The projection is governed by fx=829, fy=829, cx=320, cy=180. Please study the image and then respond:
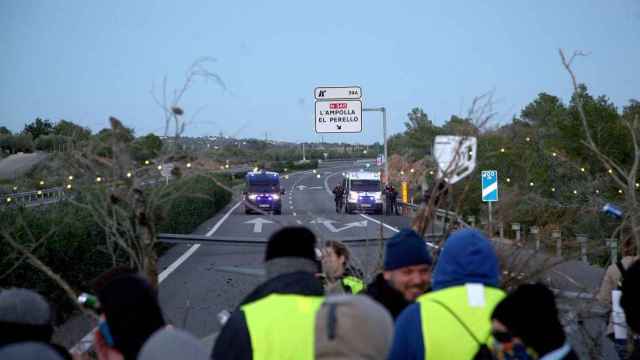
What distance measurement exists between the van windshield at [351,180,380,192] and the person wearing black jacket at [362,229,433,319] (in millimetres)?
41653

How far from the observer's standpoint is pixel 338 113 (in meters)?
17.2

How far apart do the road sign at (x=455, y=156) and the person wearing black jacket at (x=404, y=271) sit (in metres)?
1.47

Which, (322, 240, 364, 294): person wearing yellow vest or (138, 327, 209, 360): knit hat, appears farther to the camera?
(322, 240, 364, 294): person wearing yellow vest

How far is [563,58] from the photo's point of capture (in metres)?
6.08

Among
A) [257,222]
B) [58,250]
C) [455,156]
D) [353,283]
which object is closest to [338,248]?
[353,283]

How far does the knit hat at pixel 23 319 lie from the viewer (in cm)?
358

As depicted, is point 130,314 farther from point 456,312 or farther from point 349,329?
point 456,312

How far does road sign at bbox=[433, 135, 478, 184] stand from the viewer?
5855 mm

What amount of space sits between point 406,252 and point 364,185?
138ft

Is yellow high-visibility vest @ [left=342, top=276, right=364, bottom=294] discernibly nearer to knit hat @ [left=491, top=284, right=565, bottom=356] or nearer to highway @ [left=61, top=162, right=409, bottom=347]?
highway @ [left=61, top=162, right=409, bottom=347]

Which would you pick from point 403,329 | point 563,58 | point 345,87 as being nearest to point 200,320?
point 345,87

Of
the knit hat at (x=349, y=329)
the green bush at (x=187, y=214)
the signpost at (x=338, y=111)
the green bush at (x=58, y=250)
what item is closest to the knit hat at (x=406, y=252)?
the knit hat at (x=349, y=329)

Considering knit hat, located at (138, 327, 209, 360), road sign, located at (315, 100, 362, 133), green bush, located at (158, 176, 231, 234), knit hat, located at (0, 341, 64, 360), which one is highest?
road sign, located at (315, 100, 362, 133)

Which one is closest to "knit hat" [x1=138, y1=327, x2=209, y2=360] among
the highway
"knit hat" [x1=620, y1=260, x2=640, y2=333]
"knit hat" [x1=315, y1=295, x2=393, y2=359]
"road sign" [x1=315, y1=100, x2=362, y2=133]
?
"knit hat" [x1=315, y1=295, x2=393, y2=359]
